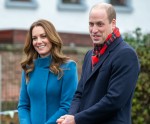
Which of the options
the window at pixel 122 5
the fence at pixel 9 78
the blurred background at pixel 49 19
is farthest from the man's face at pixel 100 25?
the window at pixel 122 5


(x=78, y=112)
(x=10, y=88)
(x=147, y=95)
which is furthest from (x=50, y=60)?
(x=10, y=88)

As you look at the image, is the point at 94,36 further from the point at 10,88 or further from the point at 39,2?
the point at 39,2

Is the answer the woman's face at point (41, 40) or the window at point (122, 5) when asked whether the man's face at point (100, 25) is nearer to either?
the woman's face at point (41, 40)

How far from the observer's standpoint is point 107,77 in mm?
4586

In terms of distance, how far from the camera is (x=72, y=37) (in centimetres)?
1794

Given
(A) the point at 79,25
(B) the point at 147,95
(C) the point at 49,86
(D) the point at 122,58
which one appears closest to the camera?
(D) the point at 122,58

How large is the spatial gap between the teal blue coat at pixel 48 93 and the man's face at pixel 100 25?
854mm

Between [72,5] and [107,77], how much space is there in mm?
14515

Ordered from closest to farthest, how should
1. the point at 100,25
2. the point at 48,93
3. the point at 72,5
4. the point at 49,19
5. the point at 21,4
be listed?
the point at 100,25 → the point at 48,93 → the point at 21,4 → the point at 49,19 → the point at 72,5

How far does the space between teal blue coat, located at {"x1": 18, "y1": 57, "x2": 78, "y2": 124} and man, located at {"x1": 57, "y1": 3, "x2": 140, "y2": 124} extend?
24.2 inches

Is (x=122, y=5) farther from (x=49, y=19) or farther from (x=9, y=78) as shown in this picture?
(x=9, y=78)

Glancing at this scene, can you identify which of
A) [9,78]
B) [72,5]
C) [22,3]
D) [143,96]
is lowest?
[9,78]

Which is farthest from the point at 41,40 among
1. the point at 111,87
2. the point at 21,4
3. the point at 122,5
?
the point at 122,5

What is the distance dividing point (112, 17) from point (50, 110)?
119cm
